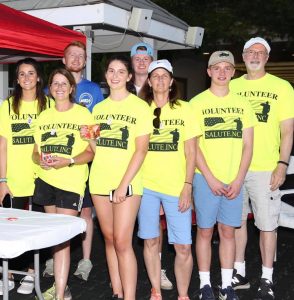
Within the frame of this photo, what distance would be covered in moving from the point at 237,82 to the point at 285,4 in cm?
884

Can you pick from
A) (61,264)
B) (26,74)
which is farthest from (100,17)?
(61,264)

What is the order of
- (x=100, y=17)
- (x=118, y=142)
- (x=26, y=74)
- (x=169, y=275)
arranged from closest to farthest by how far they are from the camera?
(x=118, y=142) < (x=26, y=74) < (x=169, y=275) < (x=100, y=17)

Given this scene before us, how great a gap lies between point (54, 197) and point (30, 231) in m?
0.89

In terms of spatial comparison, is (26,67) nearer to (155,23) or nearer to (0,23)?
(0,23)

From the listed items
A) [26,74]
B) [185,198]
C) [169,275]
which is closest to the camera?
[185,198]

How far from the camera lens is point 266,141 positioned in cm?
409

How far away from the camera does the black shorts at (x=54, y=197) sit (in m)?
3.83

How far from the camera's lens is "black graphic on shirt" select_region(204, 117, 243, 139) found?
12.6 ft

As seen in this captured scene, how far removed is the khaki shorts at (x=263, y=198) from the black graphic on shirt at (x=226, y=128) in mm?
Answer: 473

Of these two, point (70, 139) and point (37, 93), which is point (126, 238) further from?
point (37, 93)

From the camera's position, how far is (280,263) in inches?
209

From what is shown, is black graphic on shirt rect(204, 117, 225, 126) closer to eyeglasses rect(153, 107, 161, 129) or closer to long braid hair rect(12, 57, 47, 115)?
eyeglasses rect(153, 107, 161, 129)

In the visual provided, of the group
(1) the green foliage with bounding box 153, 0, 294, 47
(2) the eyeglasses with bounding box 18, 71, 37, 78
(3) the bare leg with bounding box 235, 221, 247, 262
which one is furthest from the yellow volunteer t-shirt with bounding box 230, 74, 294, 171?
(1) the green foliage with bounding box 153, 0, 294, 47

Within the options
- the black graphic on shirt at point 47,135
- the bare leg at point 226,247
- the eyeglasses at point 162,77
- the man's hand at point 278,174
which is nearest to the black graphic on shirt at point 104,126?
the black graphic on shirt at point 47,135
